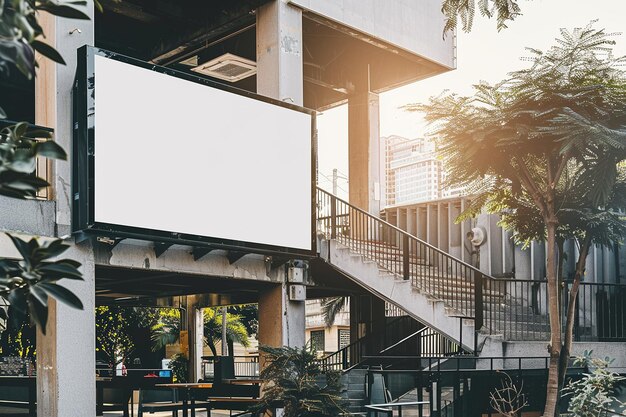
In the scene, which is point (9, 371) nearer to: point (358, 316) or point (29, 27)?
point (358, 316)

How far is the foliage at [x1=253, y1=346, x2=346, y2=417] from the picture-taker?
1109 centimetres

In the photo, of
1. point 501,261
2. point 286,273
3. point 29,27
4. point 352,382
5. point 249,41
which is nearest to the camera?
point 29,27

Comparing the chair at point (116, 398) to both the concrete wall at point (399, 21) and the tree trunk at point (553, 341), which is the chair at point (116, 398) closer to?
the tree trunk at point (553, 341)

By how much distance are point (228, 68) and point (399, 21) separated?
3.79m

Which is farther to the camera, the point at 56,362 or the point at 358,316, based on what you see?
the point at 358,316

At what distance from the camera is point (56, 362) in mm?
11500

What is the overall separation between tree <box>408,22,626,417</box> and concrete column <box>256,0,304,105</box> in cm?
258

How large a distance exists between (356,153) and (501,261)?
13.4ft

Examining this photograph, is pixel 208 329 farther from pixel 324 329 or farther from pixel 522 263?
Answer: pixel 522 263

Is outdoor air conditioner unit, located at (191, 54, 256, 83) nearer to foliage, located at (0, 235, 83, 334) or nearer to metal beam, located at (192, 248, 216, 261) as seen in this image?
metal beam, located at (192, 248, 216, 261)

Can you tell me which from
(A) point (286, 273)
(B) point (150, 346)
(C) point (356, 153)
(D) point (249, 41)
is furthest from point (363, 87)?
(B) point (150, 346)

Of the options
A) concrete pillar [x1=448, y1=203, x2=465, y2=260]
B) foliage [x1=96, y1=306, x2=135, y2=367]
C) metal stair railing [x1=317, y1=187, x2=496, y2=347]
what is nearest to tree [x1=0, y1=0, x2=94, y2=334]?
metal stair railing [x1=317, y1=187, x2=496, y2=347]

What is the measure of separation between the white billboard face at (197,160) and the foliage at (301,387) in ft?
8.04

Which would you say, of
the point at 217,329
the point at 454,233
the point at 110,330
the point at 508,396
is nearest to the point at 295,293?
the point at 508,396
